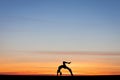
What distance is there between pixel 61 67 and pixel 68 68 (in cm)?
75

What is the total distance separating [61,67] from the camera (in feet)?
109

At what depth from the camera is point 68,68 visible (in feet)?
109
